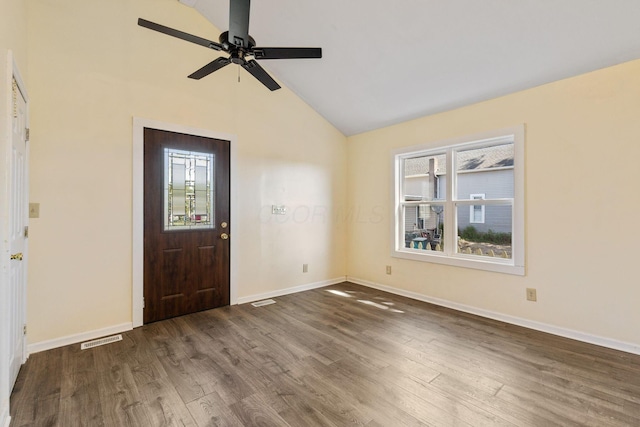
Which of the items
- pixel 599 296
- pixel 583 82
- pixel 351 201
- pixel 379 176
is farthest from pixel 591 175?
pixel 351 201

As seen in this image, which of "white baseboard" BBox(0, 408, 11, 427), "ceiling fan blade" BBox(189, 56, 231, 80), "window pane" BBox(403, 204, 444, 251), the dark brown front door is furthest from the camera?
"window pane" BBox(403, 204, 444, 251)

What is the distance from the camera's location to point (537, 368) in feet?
7.66

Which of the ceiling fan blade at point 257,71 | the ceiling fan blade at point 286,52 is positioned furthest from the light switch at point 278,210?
the ceiling fan blade at point 286,52

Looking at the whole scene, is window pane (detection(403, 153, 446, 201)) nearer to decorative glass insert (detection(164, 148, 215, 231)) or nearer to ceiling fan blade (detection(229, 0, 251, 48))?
decorative glass insert (detection(164, 148, 215, 231))

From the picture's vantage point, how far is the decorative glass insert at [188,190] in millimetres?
3391

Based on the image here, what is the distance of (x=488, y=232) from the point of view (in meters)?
3.60

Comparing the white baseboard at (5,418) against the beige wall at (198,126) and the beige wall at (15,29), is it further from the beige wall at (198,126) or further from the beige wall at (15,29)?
the beige wall at (15,29)

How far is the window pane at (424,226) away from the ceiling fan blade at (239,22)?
127 inches

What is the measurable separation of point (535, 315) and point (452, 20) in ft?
10.2

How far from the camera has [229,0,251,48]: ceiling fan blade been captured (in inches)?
71.7

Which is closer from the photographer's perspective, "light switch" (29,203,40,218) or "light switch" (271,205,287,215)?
"light switch" (29,203,40,218)

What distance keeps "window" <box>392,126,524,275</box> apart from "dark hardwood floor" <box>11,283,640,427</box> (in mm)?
919

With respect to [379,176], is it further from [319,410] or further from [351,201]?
[319,410]

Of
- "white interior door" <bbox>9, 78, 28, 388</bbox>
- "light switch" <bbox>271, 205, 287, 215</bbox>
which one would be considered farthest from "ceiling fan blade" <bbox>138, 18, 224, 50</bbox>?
"light switch" <bbox>271, 205, 287, 215</bbox>
